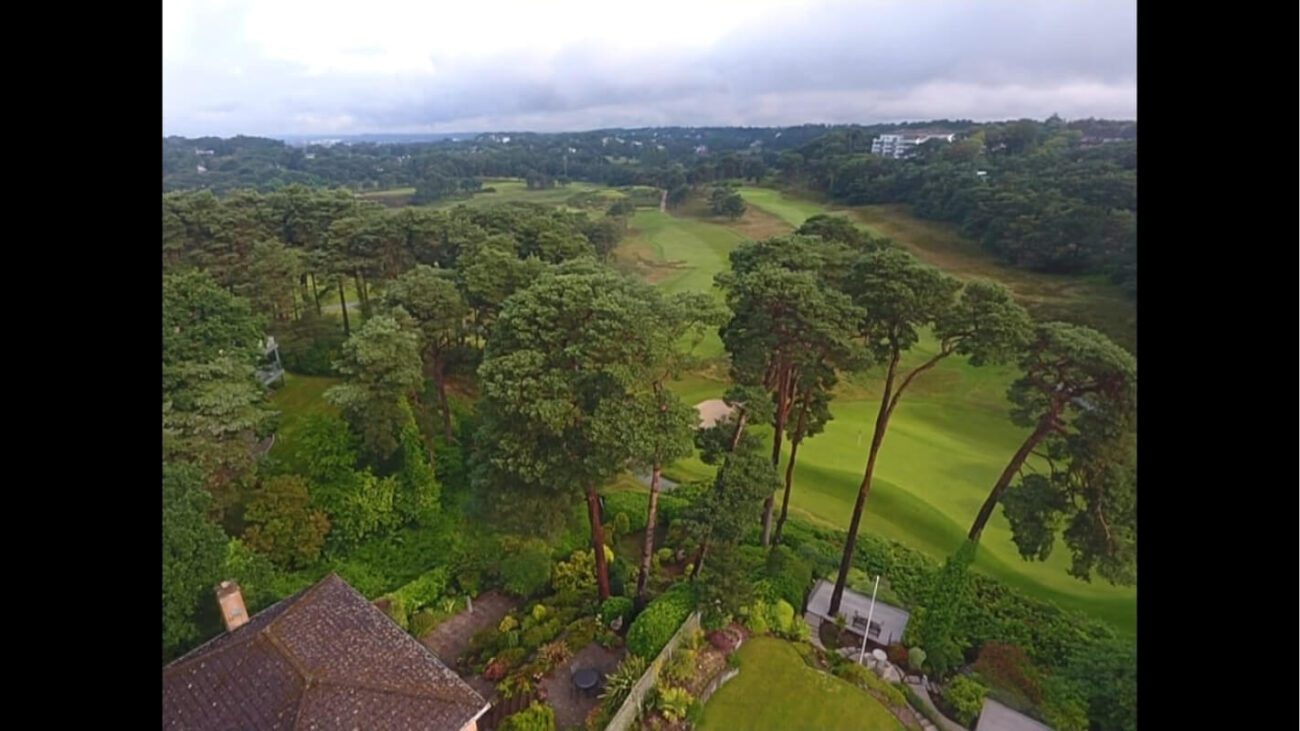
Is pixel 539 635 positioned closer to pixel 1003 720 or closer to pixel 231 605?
pixel 231 605

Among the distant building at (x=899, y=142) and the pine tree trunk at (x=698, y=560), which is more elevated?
the distant building at (x=899, y=142)

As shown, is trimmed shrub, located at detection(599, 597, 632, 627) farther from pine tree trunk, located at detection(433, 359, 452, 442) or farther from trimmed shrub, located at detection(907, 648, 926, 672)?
pine tree trunk, located at detection(433, 359, 452, 442)

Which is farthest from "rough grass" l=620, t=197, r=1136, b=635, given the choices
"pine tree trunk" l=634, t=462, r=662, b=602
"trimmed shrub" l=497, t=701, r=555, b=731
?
"trimmed shrub" l=497, t=701, r=555, b=731

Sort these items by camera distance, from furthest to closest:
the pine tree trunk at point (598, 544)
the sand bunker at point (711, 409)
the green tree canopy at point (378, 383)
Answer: the sand bunker at point (711, 409)
the green tree canopy at point (378, 383)
the pine tree trunk at point (598, 544)

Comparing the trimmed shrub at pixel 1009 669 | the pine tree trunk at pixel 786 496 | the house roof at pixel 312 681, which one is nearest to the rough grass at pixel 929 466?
the pine tree trunk at pixel 786 496

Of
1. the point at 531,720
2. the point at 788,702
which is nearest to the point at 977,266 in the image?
the point at 788,702

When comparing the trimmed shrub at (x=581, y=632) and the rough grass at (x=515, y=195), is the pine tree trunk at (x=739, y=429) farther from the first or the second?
the rough grass at (x=515, y=195)

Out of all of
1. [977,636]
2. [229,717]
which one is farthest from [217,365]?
[977,636]
